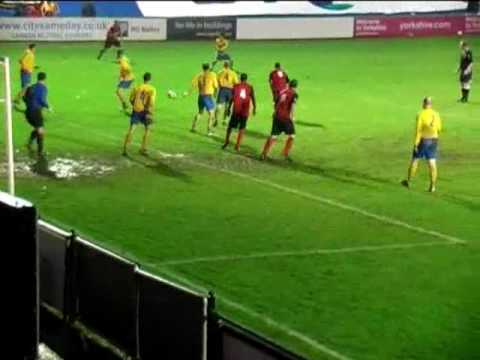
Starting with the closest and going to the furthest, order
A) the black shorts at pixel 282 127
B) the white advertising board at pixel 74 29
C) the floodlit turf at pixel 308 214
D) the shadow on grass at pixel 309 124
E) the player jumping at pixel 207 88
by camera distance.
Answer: the floodlit turf at pixel 308 214, the black shorts at pixel 282 127, the player jumping at pixel 207 88, the shadow on grass at pixel 309 124, the white advertising board at pixel 74 29

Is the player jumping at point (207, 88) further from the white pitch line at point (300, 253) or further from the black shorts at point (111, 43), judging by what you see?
the black shorts at point (111, 43)

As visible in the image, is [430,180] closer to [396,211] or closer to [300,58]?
[396,211]

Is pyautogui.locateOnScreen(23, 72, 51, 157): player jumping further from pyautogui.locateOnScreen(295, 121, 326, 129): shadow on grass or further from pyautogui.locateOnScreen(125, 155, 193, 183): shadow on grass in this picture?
pyautogui.locateOnScreen(295, 121, 326, 129): shadow on grass

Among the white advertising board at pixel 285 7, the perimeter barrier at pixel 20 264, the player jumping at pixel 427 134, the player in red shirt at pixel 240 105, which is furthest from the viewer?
the white advertising board at pixel 285 7

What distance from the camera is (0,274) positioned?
12492 mm

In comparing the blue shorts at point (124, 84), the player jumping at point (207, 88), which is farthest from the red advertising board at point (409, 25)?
the player jumping at point (207, 88)

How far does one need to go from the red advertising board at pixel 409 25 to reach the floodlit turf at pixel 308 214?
22042mm

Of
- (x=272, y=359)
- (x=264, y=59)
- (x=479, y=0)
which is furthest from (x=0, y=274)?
(x=479, y=0)

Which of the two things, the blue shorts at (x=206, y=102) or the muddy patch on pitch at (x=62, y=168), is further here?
the blue shorts at (x=206, y=102)

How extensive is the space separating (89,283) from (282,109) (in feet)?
46.3

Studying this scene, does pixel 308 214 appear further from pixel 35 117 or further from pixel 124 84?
pixel 124 84

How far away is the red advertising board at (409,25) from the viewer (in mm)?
62469

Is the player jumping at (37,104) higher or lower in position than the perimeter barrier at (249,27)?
lower

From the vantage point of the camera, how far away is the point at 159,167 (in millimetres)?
26266
